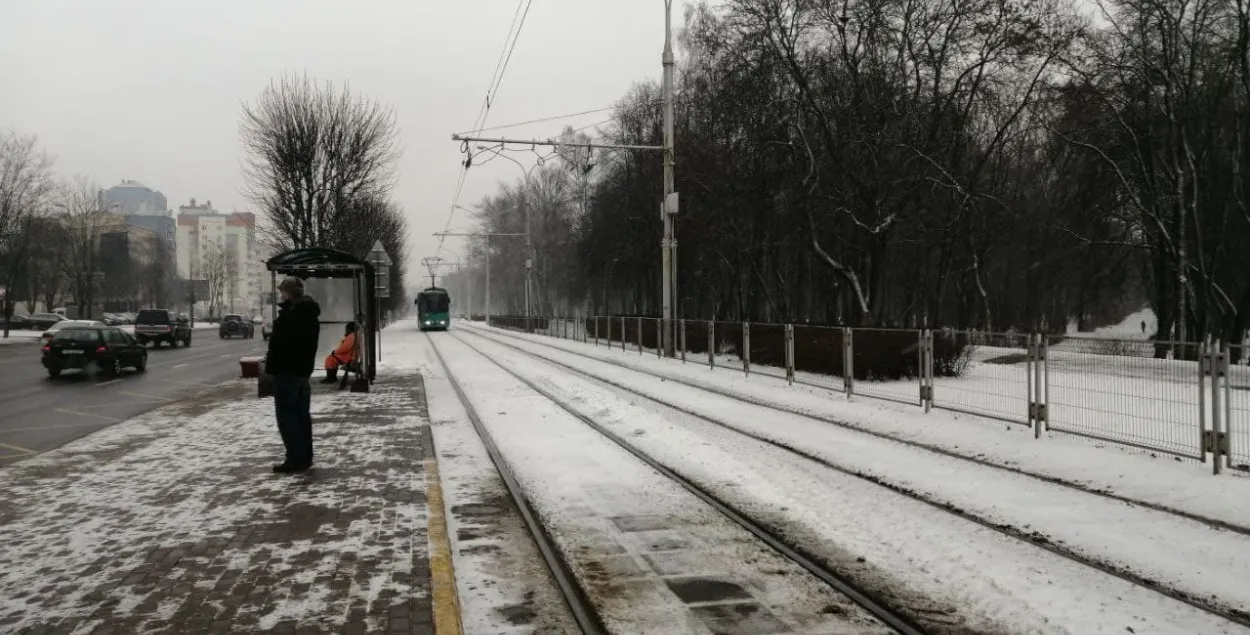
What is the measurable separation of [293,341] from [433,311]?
181ft

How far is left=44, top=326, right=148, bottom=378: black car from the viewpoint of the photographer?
20938mm

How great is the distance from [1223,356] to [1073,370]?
186cm

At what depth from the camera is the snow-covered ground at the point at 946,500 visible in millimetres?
4555

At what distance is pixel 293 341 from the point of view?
7816 millimetres

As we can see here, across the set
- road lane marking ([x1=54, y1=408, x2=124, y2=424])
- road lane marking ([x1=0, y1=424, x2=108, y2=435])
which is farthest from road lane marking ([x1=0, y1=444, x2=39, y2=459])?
road lane marking ([x1=54, y1=408, x2=124, y2=424])

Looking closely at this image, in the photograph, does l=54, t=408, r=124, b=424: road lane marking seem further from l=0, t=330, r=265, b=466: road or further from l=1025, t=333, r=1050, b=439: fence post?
l=1025, t=333, r=1050, b=439: fence post

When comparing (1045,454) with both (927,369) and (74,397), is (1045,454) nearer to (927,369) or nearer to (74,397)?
(927,369)

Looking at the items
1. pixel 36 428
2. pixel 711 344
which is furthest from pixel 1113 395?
pixel 36 428

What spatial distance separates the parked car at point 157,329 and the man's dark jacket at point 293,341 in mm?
35569

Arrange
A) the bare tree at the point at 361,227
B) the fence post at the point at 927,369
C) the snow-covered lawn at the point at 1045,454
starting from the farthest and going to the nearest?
the bare tree at the point at 361,227 < the fence post at the point at 927,369 < the snow-covered lawn at the point at 1045,454

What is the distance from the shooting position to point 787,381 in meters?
17.1

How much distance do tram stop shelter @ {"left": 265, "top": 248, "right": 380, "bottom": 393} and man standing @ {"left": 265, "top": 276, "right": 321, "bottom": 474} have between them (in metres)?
7.18

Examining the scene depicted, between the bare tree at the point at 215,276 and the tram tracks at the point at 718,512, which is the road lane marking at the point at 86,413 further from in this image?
the bare tree at the point at 215,276

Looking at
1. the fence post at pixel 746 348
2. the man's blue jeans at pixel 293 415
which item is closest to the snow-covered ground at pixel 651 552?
the man's blue jeans at pixel 293 415
